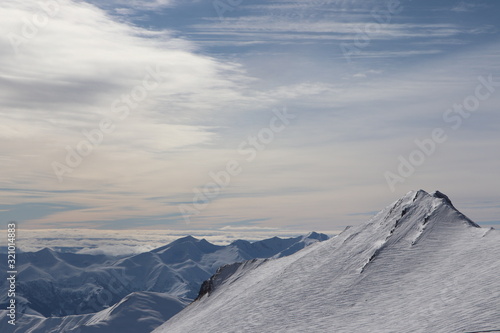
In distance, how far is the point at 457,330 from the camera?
3544cm

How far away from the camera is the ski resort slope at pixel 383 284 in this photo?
41125mm

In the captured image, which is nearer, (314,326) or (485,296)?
(485,296)

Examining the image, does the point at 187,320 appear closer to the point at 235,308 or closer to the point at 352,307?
the point at 235,308

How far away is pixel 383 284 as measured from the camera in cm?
5112

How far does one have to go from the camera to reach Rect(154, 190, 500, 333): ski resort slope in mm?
41125

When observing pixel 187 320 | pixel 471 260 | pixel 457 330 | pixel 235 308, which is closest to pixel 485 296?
pixel 457 330

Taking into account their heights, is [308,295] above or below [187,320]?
above

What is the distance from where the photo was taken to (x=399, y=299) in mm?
46469

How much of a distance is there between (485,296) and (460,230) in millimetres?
20415

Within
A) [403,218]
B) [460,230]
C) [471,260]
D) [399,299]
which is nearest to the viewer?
[399,299]

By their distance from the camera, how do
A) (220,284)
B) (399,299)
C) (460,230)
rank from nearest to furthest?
(399,299), (460,230), (220,284)

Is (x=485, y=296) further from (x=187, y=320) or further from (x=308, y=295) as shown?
(x=187, y=320)

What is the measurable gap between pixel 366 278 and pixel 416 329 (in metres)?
15.2

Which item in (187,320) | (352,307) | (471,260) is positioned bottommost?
(187,320)
